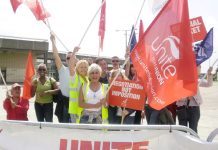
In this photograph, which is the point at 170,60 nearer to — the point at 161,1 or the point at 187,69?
the point at 187,69

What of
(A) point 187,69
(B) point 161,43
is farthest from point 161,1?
(A) point 187,69

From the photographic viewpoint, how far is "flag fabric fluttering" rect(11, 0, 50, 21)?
6600 mm

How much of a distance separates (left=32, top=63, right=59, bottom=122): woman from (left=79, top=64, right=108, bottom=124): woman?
192 centimetres

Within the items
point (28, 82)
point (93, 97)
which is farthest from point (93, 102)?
point (28, 82)

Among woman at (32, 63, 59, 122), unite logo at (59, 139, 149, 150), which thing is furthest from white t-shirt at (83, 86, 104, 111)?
woman at (32, 63, 59, 122)

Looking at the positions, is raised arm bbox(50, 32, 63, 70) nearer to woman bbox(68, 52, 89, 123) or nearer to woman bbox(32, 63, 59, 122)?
woman bbox(68, 52, 89, 123)

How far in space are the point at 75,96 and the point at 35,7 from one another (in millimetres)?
2002

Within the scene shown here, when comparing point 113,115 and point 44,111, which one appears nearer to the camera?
point 113,115

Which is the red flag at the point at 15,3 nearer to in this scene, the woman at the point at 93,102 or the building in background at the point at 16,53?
the woman at the point at 93,102

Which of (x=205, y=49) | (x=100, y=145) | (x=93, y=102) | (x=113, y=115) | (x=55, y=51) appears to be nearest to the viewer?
(x=100, y=145)

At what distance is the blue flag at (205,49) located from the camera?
247 inches

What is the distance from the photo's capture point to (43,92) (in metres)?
7.11

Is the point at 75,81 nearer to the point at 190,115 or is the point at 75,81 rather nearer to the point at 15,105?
the point at 15,105

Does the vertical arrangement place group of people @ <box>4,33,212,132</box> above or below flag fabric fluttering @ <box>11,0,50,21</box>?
below
